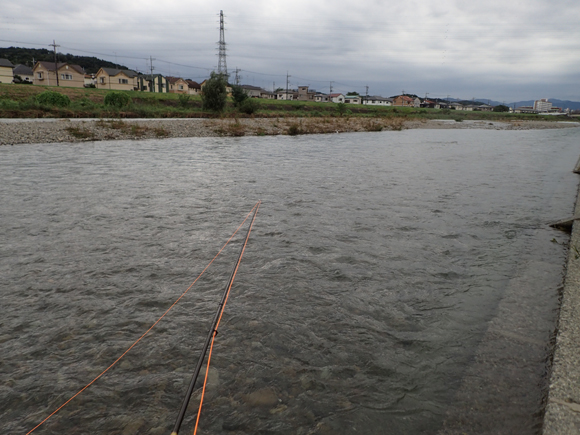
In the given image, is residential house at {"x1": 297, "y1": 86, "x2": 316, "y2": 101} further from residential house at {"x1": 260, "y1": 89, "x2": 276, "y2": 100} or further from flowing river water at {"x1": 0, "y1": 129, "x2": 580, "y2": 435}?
flowing river water at {"x1": 0, "y1": 129, "x2": 580, "y2": 435}

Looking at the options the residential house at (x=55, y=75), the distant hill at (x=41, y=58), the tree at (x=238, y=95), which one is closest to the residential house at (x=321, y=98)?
the distant hill at (x=41, y=58)

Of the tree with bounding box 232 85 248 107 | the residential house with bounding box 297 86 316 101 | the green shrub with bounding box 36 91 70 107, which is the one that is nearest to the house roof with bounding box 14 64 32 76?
the green shrub with bounding box 36 91 70 107

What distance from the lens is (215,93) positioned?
4362cm

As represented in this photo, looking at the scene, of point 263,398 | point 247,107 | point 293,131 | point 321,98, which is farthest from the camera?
point 321,98

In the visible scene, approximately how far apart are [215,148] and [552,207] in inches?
585

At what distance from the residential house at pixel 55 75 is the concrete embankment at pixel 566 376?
92981 mm

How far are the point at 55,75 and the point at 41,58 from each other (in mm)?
34163

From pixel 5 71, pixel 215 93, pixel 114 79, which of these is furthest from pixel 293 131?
pixel 5 71

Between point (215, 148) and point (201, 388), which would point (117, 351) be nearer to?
point (201, 388)

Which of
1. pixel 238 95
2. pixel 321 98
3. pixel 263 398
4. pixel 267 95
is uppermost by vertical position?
pixel 321 98

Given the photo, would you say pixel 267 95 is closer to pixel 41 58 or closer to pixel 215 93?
pixel 41 58

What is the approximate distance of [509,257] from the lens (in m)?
5.70

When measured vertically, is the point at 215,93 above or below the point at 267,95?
below

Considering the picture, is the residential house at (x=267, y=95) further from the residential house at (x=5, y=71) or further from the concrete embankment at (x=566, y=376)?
the concrete embankment at (x=566, y=376)
